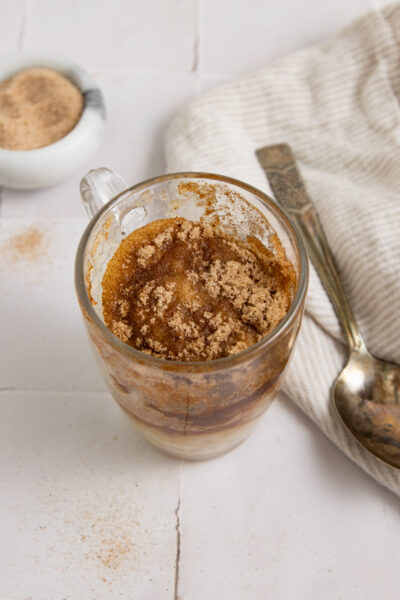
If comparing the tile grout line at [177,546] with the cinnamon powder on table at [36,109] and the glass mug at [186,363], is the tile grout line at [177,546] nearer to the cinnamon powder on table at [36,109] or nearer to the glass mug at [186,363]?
the glass mug at [186,363]

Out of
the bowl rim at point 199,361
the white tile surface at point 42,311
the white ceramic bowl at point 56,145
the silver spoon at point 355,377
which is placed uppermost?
the bowl rim at point 199,361

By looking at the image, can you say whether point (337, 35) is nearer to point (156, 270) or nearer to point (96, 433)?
point (156, 270)

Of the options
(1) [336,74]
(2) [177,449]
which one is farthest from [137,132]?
(2) [177,449]

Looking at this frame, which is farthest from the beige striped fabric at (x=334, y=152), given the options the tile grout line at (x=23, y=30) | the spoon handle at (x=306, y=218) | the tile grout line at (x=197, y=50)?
the tile grout line at (x=23, y=30)

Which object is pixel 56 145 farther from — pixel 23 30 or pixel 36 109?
pixel 23 30

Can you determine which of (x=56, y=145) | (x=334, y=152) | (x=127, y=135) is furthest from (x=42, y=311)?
(x=334, y=152)

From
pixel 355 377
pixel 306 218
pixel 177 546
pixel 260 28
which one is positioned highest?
pixel 260 28
